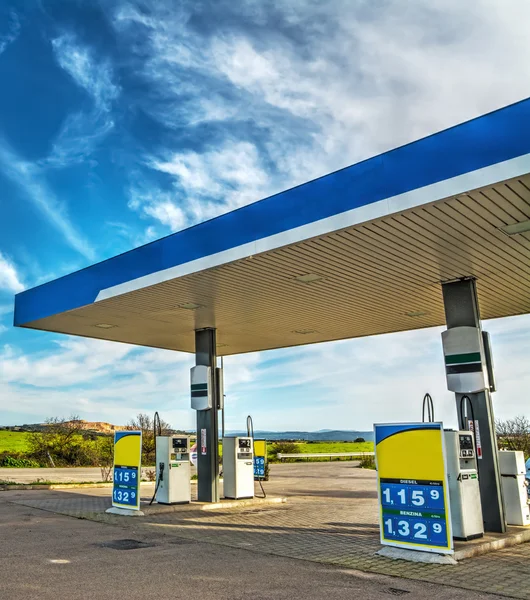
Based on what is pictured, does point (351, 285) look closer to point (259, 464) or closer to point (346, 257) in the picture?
point (346, 257)

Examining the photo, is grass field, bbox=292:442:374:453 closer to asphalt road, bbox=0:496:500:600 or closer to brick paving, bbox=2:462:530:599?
brick paving, bbox=2:462:530:599

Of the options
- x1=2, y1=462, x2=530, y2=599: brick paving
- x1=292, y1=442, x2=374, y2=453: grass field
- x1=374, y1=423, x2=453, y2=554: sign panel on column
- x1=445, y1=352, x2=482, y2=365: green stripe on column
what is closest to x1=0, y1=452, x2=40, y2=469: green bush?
x1=2, y1=462, x2=530, y2=599: brick paving

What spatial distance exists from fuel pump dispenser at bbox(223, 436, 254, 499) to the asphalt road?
5.29m

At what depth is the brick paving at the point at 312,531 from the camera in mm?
6504

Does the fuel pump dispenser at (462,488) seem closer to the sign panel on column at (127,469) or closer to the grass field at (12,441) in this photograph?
the sign panel on column at (127,469)

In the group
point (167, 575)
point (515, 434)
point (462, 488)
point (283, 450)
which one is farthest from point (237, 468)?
point (283, 450)

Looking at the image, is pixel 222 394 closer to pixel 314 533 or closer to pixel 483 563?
pixel 314 533

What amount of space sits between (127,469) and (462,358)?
6624mm

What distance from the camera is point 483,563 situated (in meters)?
7.05

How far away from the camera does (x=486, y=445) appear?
916cm

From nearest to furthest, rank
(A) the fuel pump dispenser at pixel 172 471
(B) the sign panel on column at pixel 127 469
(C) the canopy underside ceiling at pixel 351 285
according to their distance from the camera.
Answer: (C) the canopy underside ceiling at pixel 351 285 < (B) the sign panel on column at pixel 127 469 < (A) the fuel pump dispenser at pixel 172 471

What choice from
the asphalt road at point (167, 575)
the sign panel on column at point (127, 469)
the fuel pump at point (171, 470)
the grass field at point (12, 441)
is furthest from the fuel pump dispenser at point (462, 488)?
the grass field at point (12, 441)

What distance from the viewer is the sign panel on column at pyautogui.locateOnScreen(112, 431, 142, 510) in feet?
37.0

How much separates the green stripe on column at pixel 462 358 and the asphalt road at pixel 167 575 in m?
4.14
